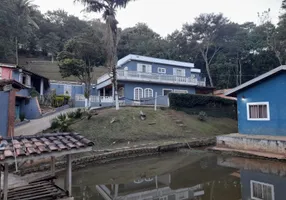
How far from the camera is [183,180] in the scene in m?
9.05

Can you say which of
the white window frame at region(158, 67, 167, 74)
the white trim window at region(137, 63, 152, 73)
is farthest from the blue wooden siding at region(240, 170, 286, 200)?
the white window frame at region(158, 67, 167, 74)

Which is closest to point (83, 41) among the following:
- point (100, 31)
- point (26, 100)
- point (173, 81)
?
point (100, 31)

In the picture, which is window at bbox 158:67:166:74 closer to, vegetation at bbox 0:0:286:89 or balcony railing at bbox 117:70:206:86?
balcony railing at bbox 117:70:206:86

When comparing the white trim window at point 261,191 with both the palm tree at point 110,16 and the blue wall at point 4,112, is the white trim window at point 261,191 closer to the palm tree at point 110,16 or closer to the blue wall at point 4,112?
the blue wall at point 4,112

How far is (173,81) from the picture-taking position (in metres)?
26.7

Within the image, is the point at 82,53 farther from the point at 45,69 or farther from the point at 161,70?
the point at 45,69

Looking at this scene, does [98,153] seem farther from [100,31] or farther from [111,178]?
[100,31]

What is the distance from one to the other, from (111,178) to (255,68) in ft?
117

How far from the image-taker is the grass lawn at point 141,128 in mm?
15094

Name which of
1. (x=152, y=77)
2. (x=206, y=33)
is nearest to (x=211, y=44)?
(x=206, y=33)

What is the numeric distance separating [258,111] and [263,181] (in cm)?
724

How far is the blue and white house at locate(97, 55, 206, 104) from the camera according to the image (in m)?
24.6

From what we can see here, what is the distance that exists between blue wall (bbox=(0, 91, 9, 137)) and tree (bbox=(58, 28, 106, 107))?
338 inches

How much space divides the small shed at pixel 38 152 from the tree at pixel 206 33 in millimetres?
34347
